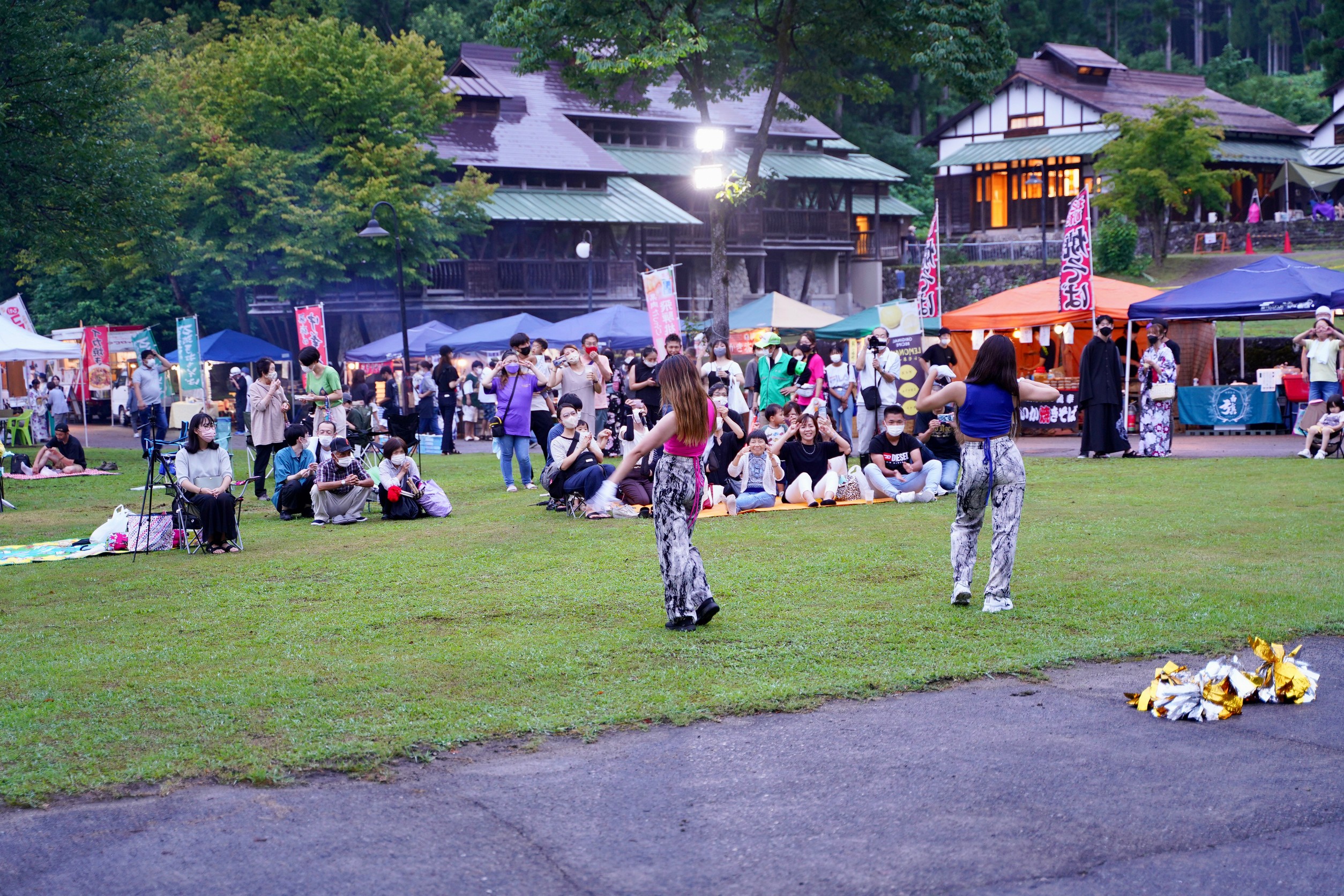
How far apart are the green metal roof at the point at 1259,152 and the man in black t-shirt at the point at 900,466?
39.4 metres

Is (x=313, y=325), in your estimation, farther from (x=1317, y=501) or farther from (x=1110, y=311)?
(x=1317, y=501)

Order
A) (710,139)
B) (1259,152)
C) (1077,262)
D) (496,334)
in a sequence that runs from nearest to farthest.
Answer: (1077,262)
(710,139)
(496,334)
(1259,152)

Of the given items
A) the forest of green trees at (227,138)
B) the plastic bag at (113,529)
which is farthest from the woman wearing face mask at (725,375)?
the forest of green trees at (227,138)

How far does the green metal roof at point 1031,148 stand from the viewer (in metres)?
47.8

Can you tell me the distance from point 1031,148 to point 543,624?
151ft

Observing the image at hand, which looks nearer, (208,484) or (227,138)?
(208,484)

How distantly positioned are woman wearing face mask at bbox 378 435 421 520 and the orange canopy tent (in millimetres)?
11875

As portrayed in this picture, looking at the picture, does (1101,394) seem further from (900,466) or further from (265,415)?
(265,415)

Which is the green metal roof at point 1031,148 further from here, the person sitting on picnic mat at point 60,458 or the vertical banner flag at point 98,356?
the person sitting on picnic mat at point 60,458

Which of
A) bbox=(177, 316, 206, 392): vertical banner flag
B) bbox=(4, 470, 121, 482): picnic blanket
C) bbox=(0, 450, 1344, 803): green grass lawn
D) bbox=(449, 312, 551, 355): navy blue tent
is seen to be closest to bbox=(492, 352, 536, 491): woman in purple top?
bbox=(0, 450, 1344, 803): green grass lawn

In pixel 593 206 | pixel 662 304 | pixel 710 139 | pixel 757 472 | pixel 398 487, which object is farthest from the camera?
pixel 593 206

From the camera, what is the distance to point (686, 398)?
289 inches

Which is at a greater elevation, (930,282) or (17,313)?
(17,313)

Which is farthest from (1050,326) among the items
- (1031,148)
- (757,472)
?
(1031,148)
